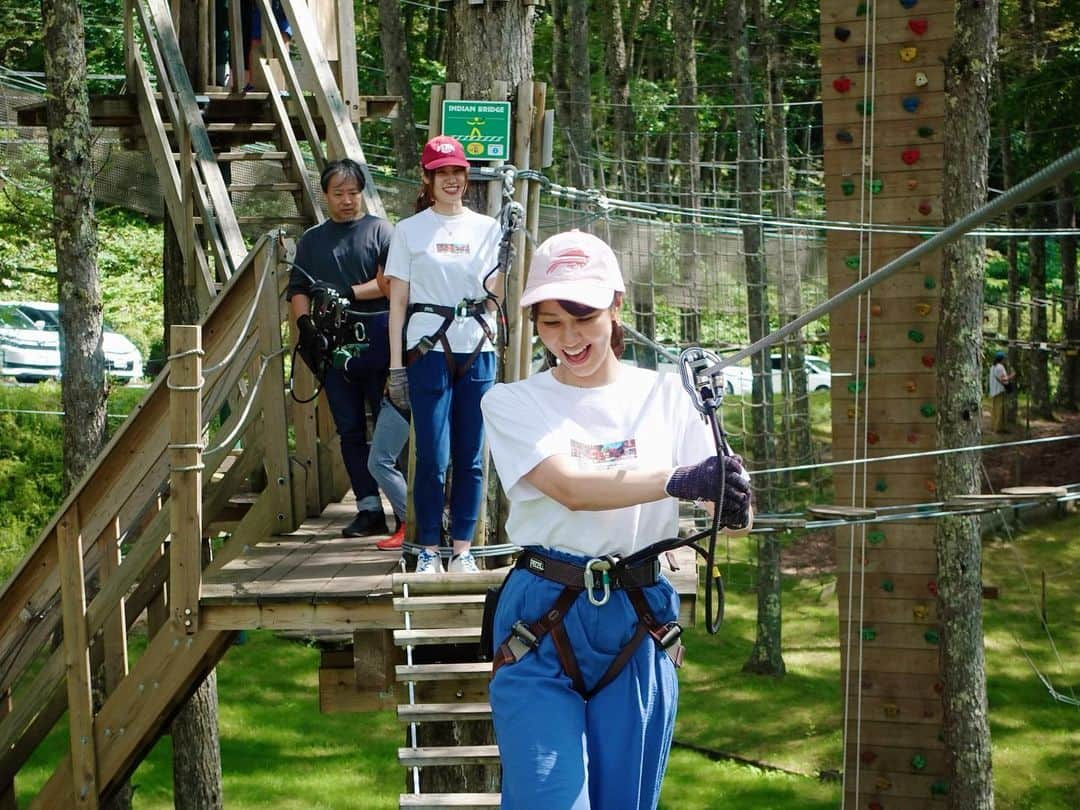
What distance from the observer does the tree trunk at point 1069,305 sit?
20.6 metres

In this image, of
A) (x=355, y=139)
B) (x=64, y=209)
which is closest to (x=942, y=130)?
(x=355, y=139)

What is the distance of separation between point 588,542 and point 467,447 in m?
2.34

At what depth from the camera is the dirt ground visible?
19.3 meters

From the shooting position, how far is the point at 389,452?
5680mm

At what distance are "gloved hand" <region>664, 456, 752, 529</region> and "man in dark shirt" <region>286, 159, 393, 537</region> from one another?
123 inches

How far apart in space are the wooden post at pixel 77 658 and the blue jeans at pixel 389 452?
112cm

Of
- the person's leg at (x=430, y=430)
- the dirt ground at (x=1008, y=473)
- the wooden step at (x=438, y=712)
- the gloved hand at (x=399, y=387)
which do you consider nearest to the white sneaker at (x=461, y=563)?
the person's leg at (x=430, y=430)

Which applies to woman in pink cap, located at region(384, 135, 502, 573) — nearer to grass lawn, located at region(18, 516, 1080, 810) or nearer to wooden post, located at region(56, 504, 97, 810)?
wooden post, located at region(56, 504, 97, 810)

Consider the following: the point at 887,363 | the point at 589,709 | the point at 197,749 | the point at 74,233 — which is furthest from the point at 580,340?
the point at 197,749

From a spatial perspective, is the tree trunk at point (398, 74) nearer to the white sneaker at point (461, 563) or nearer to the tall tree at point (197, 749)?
the tall tree at point (197, 749)

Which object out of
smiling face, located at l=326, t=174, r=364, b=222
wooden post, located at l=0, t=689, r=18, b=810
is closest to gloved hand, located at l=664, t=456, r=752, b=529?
smiling face, located at l=326, t=174, r=364, b=222

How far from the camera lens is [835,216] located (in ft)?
27.5

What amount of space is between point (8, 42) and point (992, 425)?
15139 millimetres

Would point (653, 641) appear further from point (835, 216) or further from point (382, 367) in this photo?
point (835, 216)
